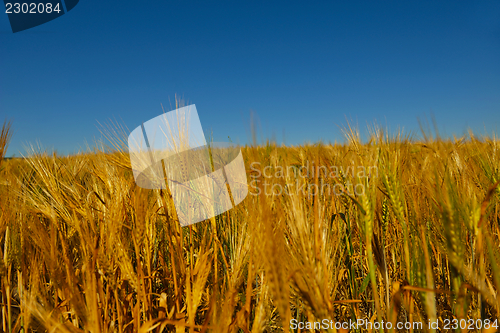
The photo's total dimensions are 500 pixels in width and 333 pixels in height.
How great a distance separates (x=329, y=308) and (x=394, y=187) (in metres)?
0.52

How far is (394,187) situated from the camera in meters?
0.89

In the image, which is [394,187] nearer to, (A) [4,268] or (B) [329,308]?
(B) [329,308]

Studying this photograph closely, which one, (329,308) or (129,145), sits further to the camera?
(129,145)

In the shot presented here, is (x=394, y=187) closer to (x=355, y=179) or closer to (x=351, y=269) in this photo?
(x=355, y=179)

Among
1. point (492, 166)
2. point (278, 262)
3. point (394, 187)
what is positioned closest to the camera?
point (278, 262)

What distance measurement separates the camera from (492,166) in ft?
4.04

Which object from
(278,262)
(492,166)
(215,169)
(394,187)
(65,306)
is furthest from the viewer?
(215,169)

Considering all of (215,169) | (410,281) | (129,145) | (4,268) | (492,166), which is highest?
(129,145)

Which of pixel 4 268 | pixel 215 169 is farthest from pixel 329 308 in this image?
pixel 4 268

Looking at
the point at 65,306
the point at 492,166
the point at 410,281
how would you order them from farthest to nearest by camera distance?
the point at 492,166 → the point at 65,306 → the point at 410,281

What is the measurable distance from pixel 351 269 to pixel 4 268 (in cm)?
150

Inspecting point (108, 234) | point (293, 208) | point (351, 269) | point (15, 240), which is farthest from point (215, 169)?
point (15, 240)

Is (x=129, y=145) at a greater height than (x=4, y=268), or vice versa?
(x=129, y=145)

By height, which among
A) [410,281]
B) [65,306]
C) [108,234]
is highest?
[108,234]
